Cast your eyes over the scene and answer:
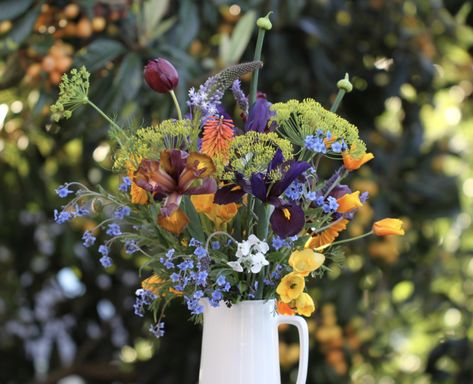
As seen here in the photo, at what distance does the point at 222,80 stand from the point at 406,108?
4.06 feet

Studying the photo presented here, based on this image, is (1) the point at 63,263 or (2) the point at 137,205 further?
(1) the point at 63,263

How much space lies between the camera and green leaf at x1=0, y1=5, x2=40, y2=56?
1.50m

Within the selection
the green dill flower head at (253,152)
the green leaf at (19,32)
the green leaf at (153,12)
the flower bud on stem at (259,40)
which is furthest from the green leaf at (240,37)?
the green dill flower head at (253,152)

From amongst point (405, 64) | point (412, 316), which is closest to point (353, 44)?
point (405, 64)

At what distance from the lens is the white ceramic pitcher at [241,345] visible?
927 millimetres

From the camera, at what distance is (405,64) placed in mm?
1993

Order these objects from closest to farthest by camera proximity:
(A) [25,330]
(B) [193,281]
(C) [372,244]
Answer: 1. (B) [193,281]
2. (C) [372,244]
3. (A) [25,330]

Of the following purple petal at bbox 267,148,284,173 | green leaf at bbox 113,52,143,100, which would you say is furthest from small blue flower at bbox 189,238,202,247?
green leaf at bbox 113,52,143,100

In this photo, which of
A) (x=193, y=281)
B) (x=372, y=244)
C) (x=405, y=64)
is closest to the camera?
(x=193, y=281)

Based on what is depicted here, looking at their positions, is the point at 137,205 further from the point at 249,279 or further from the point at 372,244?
the point at 372,244

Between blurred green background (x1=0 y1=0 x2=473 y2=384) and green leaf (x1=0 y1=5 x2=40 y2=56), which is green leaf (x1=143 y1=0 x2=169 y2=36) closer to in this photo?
blurred green background (x1=0 y1=0 x2=473 y2=384)

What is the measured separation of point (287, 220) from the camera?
2.94 ft

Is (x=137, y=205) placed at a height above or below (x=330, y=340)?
above

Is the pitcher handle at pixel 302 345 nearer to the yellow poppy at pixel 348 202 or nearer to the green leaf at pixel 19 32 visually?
the yellow poppy at pixel 348 202
